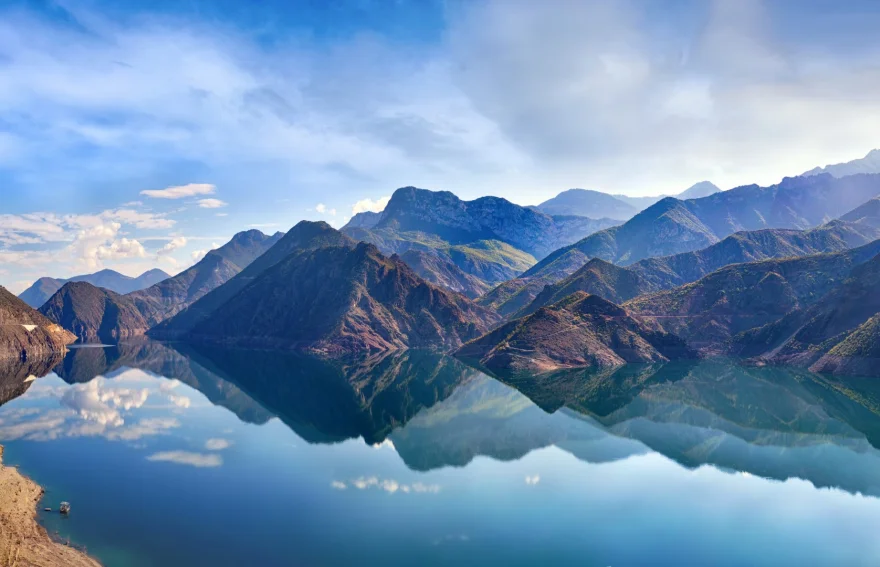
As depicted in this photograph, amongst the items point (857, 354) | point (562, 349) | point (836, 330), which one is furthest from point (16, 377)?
point (836, 330)

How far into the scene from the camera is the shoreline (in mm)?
47128

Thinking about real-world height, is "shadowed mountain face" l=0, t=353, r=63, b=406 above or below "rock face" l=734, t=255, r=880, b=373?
below

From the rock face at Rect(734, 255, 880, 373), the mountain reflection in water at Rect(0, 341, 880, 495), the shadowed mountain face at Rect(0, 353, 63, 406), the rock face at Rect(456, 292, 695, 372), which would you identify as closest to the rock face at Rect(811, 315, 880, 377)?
the rock face at Rect(734, 255, 880, 373)

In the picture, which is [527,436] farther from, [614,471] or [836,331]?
[836,331]

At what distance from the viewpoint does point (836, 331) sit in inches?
6722

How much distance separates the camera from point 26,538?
171ft

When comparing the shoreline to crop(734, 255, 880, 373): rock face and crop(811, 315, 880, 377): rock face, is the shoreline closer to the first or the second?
crop(811, 315, 880, 377): rock face

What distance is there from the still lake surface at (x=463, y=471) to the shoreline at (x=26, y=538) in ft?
6.56

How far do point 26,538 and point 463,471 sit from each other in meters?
49.9

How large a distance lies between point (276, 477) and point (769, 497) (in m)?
61.9

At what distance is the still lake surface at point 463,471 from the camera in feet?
174

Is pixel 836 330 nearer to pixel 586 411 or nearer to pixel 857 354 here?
pixel 857 354

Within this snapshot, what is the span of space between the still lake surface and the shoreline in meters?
2.00

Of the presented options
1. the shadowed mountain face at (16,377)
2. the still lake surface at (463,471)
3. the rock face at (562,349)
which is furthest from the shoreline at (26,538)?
the rock face at (562,349)
